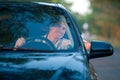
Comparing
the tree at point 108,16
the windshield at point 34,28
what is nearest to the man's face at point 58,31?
the windshield at point 34,28

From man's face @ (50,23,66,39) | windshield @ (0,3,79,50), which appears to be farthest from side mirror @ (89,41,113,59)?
man's face @ (50,23,66,39)

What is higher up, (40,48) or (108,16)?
(40,48)

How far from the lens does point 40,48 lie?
6.21m

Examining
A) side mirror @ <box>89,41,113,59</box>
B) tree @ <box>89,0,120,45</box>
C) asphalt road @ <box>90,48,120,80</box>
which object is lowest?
tree @ <box>89,0,120,45</box>

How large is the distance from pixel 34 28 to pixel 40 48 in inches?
17.3

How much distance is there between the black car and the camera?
211 inches

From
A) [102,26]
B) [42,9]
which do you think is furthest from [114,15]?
[42,9]

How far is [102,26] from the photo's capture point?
82375 millimetres

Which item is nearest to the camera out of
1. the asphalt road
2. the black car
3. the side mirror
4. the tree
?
the black car

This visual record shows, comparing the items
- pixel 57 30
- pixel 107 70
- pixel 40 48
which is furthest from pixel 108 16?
pixel 40 48

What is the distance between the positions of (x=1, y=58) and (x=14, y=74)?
1.57 ft

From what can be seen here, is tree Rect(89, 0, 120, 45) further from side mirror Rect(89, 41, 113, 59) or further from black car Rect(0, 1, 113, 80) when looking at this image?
side mirror Rect(89, 41, 113, 59)

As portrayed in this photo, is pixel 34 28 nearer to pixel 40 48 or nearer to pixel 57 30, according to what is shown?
pixel 57 30

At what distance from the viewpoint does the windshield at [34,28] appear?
20.8 ft
